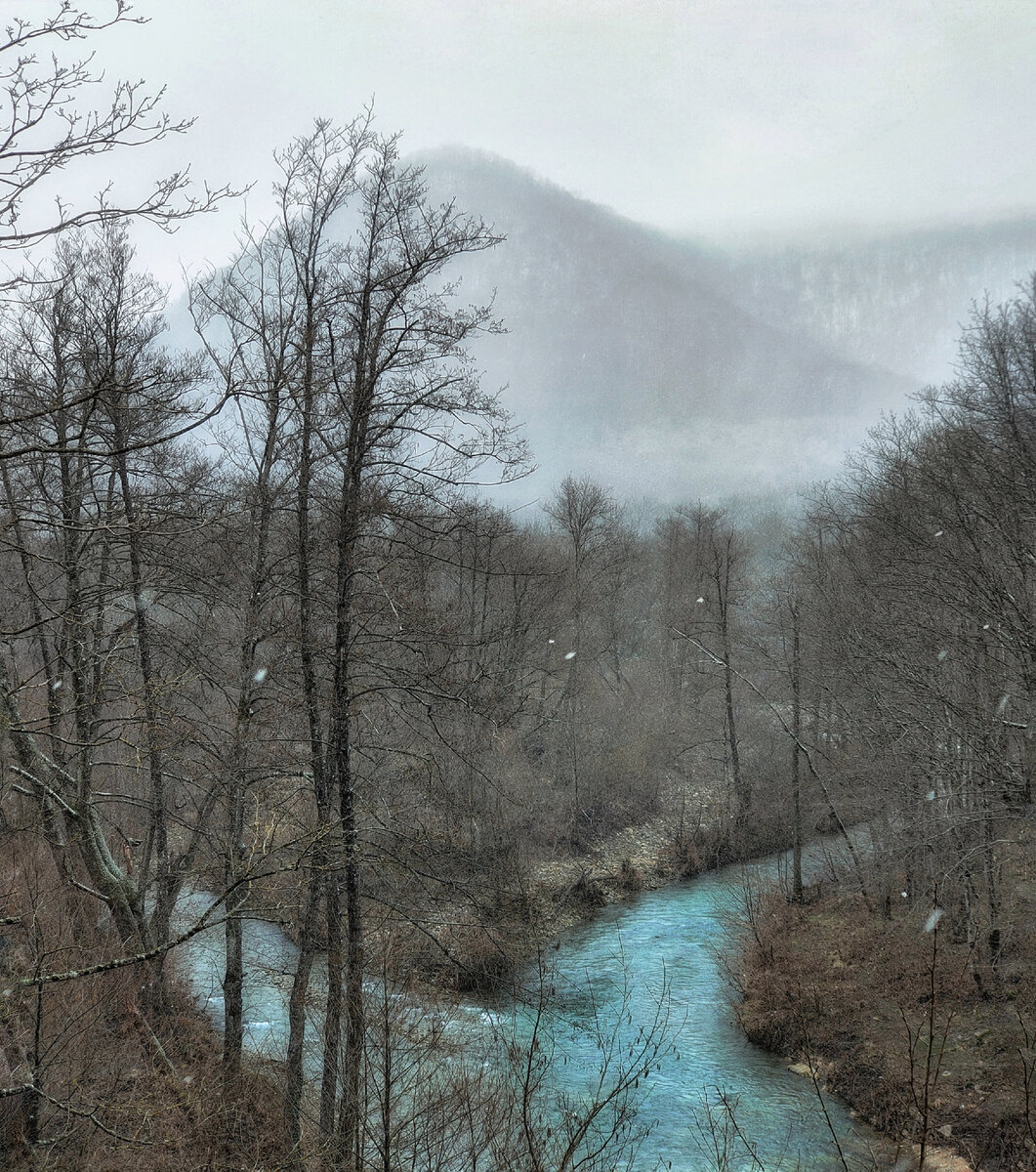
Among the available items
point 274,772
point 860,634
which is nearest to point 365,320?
point 274,772

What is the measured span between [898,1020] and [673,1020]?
3747 millimetres

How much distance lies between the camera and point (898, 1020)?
14.0 metres

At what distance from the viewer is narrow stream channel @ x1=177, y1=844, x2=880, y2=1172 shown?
11.0 m

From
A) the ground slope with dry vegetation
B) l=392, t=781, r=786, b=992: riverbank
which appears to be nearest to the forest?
the ground slope with dry vegetation

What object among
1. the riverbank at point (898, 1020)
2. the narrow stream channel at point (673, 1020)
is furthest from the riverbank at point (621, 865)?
the riverbank at point (898, 1020)

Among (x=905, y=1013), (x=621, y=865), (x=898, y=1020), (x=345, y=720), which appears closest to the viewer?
(x=345, y=720)

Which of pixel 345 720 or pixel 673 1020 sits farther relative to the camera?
pixel 673 1020

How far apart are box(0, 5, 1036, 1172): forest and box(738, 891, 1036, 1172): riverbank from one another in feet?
0.27

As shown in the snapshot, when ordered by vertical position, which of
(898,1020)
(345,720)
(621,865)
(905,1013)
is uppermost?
(345,720)

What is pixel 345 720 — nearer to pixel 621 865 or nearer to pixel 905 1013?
pixel 905 1013

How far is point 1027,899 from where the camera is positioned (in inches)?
551

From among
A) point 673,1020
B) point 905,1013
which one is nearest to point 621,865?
point 673,1020

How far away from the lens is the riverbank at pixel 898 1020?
10.7 metres

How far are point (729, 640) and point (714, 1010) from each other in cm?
1660
